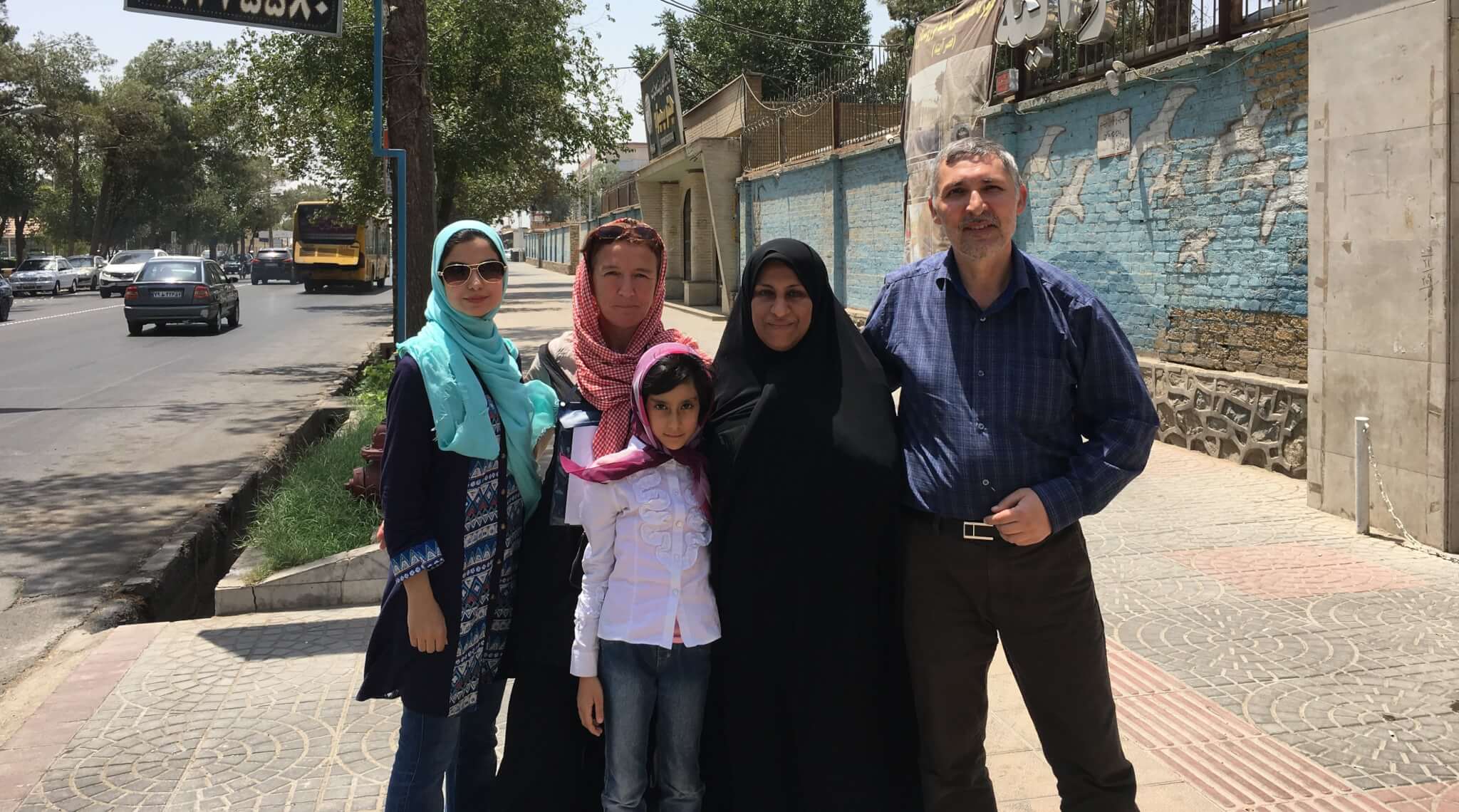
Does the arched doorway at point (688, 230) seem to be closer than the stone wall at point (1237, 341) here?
No

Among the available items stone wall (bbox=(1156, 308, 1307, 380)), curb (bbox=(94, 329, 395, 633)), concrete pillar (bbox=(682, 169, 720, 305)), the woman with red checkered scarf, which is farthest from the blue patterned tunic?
concrete pillar (bbox=(682, 169, 720, 305))

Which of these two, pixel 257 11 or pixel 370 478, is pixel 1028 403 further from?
pixel 257 11

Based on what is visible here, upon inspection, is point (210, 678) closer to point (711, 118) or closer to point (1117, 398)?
point (1117, 398)

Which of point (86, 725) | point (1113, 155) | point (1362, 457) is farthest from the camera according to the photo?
point (1113, 155)

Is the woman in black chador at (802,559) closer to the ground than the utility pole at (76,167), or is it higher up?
closer to the ground

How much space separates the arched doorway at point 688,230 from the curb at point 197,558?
19.7 meters

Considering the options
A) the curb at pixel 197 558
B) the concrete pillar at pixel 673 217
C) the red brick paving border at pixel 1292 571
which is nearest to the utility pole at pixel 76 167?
the concrete pillar at pixel 673 217

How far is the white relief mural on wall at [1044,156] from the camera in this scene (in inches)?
423

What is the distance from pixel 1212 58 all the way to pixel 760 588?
7.47 metres

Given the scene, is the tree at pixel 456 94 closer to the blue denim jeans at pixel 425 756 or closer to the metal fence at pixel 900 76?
the metal fence at pixel 900 76

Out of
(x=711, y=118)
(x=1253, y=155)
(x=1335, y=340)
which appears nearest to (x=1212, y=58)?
(x=1253, y=155)

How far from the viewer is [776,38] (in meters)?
37.7

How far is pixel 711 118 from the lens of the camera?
29.1 m

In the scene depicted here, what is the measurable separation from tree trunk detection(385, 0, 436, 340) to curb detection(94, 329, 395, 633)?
1.70m
